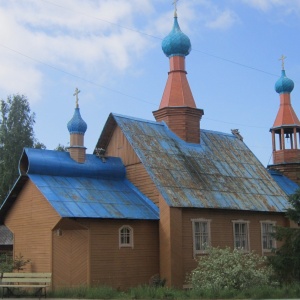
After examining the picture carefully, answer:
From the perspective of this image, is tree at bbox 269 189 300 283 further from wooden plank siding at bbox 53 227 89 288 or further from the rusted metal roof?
wooden plank siding at bbox 53 227 89 288

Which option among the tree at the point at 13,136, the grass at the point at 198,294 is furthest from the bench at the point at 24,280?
the tree at the point at 13,136

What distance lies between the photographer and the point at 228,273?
19.7m

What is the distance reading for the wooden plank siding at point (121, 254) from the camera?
21.4 m

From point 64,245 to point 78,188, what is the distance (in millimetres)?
2350

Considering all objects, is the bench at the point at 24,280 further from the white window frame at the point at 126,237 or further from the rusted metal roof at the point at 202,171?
the rusted metal roof at the point at 202,171

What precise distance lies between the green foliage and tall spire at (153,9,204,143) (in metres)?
8.25

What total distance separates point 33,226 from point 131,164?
4.99 m

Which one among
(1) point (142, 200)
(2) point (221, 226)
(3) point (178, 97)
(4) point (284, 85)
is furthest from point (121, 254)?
(4) point (284, 85)

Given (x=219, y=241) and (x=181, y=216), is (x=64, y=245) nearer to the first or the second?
(x=181, y=216)

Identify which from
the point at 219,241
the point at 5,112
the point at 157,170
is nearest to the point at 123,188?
the point at 157,170

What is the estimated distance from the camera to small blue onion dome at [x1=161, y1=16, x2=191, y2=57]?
96.1ft

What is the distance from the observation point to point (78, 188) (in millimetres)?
22906

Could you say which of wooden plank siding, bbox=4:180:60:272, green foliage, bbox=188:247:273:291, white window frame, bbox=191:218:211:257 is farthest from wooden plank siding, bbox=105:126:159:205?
wooden plank siding, bbox=4:180:60:272

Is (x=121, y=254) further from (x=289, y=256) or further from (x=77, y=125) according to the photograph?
(x=289, y=256)
